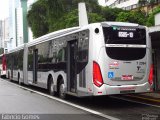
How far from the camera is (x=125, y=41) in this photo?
14.0m

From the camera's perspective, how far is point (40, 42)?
71.2 feet

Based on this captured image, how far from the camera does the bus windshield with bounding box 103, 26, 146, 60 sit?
45.3 ft

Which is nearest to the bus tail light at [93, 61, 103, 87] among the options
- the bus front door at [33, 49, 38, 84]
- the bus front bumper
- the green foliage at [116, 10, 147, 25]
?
the bus front bumper

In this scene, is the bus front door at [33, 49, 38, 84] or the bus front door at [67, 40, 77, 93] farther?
the bus front door at [33, 49, 38, 84]

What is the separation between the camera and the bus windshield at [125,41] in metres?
13.8

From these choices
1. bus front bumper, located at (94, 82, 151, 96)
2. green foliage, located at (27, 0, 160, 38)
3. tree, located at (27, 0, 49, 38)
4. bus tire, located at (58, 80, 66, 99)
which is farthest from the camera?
tree, located at (27, 0, 49, 38)

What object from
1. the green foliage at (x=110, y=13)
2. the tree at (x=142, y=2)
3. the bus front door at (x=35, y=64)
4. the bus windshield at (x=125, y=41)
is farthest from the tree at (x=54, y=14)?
the bus windshield at (x=125, y=41)

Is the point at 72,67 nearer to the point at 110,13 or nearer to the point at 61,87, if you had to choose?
the point at 61,87

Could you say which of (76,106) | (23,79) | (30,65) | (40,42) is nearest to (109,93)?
(76,106)

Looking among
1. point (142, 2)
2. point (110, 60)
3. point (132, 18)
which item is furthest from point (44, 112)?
point (142, 2)

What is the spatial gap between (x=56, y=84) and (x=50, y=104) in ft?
7.63

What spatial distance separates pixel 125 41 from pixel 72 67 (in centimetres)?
279

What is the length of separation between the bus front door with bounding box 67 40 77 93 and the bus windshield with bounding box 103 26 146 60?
6.59ft

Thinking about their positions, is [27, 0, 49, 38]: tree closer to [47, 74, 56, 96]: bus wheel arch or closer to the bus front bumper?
[47, 74, 56, 96]: bus wheel arch
